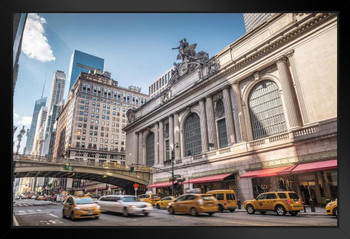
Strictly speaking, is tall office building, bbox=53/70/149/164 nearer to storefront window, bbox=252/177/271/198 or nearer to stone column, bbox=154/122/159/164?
stone column, bbox=154/122/159/164

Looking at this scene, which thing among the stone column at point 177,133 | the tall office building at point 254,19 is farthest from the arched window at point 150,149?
the tall office building at point 254,19

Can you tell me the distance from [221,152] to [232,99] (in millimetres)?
7453

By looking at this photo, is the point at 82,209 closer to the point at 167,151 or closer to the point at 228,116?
the point at 228,116

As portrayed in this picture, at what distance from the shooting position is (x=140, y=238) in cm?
849

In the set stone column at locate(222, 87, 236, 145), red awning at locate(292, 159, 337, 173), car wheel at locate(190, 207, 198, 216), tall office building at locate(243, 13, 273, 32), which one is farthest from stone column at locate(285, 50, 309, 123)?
tall office building at locate(243, 13, 273, 32)

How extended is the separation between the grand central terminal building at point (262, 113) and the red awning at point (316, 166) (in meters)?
0.09

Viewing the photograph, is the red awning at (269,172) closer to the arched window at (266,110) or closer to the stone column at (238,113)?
the arched window at (266,110)

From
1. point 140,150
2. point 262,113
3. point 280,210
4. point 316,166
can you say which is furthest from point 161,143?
point 280,210

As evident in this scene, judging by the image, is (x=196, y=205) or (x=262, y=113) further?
(x=262, y=113)

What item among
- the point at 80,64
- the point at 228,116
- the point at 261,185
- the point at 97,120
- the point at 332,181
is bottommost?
the point at 261,185

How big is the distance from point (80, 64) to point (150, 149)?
5402 inches
